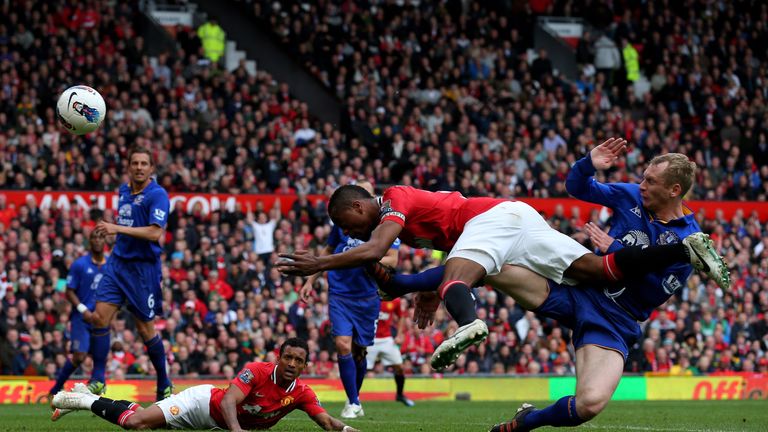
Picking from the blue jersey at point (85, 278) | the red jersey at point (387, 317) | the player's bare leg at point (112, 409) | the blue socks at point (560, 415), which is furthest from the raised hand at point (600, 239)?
the blue jersey at point (85, 278)

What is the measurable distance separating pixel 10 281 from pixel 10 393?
295cm

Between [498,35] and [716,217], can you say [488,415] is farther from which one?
[498,35]

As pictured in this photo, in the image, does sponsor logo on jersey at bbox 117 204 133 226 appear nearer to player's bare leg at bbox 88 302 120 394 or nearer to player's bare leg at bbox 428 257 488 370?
player's bare leg at bbox 88 302 120 394

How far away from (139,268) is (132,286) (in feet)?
0.71

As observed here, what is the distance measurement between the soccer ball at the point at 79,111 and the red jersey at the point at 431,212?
200 inches

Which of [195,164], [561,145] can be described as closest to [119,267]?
[195,164]

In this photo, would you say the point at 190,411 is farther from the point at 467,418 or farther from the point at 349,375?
the point at 467,418

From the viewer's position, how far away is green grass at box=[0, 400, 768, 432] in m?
11.6

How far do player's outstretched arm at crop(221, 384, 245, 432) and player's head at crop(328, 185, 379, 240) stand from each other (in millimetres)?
2120

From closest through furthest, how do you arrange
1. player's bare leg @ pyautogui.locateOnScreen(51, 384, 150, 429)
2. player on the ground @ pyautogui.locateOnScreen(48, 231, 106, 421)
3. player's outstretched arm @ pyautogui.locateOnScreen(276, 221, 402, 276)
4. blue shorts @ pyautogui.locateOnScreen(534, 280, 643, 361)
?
player's outstretched arm @ pyautogui.locateOnScreen(276, 221, 402, 276) → blue shorts @ pyautogui.locateOnScreen(534, 280, 643, 361) → player's bare leg @ pyautogui.locateOnScreen(51, 384, 150, 429) → player on the ground @ pyautogui.locateOnScreen(48, 231, 106, 421)

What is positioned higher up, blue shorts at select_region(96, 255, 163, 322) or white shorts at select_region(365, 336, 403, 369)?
blue shorts at select_region(96, 255, 163, 322)

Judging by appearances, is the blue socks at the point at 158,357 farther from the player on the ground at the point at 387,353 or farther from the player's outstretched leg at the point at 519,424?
the player's outstretched leg at the point at 519,424

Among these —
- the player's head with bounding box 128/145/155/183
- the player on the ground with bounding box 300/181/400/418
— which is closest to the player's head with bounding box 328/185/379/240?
the player's head with bounding box 128/145/155/183

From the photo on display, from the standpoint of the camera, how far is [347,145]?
1061 inches
